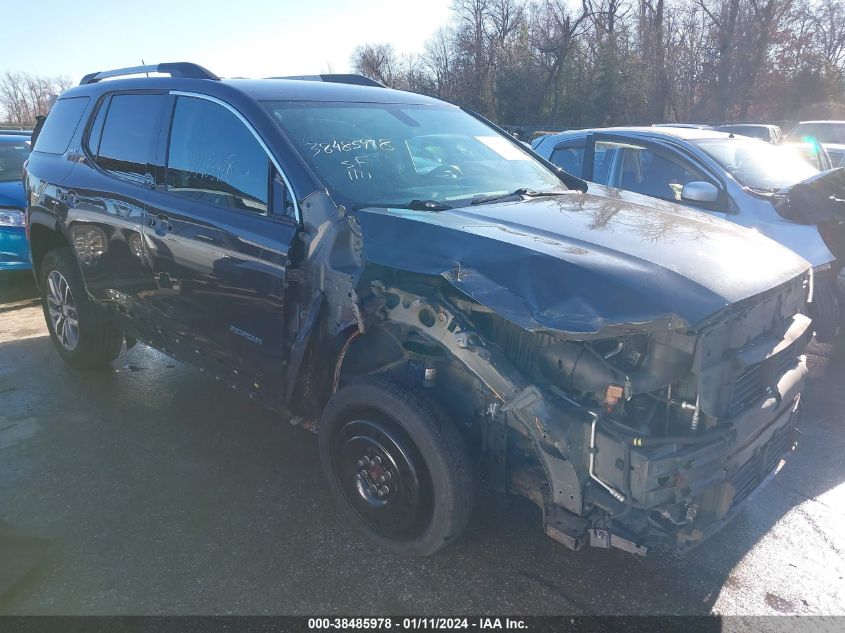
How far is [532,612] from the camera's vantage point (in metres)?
2.61

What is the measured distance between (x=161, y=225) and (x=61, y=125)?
1903 millimetres

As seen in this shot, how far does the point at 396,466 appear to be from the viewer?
280 centimetres

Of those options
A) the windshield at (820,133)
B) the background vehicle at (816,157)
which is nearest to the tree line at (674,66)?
the windshield at (820,133)

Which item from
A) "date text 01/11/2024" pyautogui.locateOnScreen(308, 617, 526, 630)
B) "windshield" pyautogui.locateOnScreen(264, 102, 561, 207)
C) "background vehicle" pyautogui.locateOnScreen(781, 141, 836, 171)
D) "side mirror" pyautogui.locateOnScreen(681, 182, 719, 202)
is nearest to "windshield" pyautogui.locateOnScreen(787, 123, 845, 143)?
"background vehicle" pyautogui.locateOnScreen(781, 141, 836, 171)

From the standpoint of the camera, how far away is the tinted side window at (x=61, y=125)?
4684 mm

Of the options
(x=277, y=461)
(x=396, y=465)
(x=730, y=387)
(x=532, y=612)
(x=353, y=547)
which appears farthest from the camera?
(x=277, y=461)

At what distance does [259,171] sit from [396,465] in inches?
61.3

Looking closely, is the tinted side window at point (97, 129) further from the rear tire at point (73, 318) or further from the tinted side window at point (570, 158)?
the tinted side window at point (570, 158)

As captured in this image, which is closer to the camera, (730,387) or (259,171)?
(730,387)

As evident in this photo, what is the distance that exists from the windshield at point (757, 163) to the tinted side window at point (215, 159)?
4207 mm

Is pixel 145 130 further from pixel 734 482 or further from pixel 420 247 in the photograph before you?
pixel 734 482

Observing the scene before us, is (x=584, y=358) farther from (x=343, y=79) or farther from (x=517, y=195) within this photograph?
(x=343, y=79)

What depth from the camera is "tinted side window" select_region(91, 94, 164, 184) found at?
12.8ft

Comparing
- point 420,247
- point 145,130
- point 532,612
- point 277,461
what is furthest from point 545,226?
point 145,130
